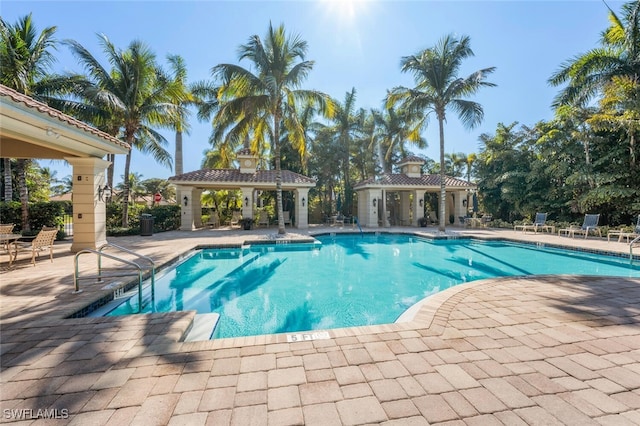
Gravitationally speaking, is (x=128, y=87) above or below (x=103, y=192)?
above

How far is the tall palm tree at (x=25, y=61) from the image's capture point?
11.5 meters

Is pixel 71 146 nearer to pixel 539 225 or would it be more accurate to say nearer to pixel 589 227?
pixel 589 227

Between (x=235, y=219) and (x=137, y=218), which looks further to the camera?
(x=235, y=219)

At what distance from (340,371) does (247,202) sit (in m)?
17.1

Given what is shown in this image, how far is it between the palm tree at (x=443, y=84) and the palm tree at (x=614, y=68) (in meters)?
3.67

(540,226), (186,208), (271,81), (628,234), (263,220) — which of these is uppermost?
(271,81)

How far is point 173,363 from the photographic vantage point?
3.00m

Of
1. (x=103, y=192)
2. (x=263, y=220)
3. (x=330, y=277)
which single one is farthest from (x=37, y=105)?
(x=263, y=220)

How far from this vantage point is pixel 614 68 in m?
13.3

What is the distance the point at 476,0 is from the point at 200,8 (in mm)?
10643

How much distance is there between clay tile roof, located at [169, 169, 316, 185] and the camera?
18.1m

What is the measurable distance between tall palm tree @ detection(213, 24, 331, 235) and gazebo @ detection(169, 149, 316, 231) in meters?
4.06

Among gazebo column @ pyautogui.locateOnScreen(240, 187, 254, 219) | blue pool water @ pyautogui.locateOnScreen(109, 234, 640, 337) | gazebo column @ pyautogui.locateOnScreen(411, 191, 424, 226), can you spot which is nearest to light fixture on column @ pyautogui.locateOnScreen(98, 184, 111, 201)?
blue pool water @ pyautogui.locateOnScreen(109, 234, 640, 337)

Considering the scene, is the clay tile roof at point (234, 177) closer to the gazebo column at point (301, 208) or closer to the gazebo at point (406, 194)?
the gazebo column at point (301, 208)
